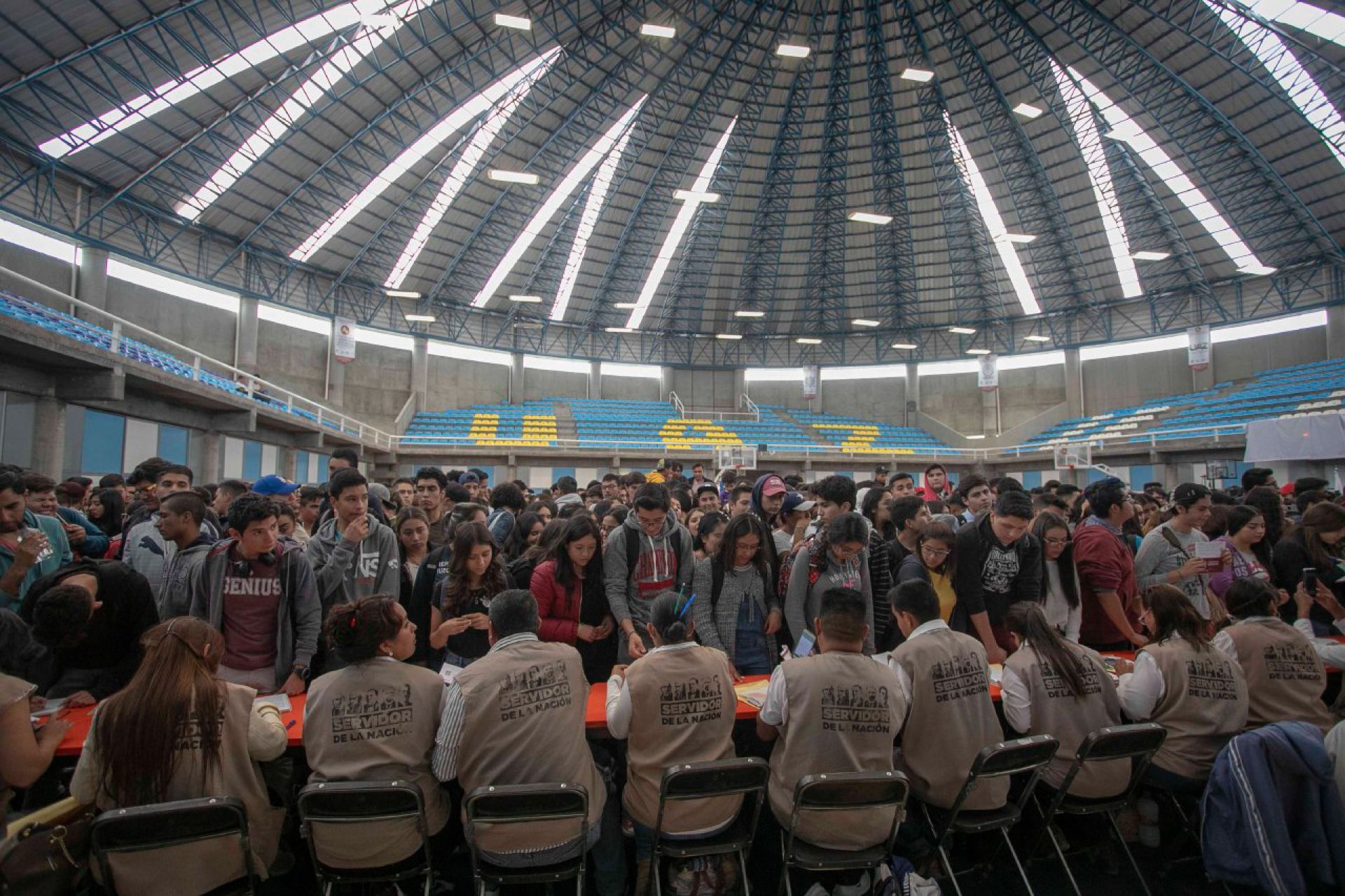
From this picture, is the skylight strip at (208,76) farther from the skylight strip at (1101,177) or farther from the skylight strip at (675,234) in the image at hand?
the skylight strip at (1101,177)

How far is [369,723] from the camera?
2.89 m

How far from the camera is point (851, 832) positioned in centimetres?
303

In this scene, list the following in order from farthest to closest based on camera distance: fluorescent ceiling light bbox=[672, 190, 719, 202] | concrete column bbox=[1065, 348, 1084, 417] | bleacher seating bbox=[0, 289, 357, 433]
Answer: concrete column bbox=[1065, 348, 1084, 417] → fluorescent ceiling light bbox=[672, 190, 719, 202] → bleacher seating bbox=[0, 289, 357, 433]

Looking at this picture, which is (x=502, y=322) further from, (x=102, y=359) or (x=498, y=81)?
→ (x=102, y=359)

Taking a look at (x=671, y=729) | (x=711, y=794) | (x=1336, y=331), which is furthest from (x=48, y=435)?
(x=1336, y=331)

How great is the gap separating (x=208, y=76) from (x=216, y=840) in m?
20.6

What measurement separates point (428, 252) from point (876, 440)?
842 inches

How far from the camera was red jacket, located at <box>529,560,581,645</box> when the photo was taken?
452cm

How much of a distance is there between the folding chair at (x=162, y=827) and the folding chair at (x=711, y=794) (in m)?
1.68

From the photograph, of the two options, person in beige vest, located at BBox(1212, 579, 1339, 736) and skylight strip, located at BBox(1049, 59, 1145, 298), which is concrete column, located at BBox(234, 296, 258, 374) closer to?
person in beige vest, located at BBox(1212, 579, 1339, 736)

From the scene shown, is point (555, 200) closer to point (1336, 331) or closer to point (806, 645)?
point (806, 645)

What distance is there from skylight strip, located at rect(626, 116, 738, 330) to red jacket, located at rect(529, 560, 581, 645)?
70.1ft

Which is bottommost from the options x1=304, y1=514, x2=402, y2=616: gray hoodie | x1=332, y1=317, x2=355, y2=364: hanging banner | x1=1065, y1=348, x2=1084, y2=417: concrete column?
x1=304, y1=514, x2=402, y2=616: gray hoodie

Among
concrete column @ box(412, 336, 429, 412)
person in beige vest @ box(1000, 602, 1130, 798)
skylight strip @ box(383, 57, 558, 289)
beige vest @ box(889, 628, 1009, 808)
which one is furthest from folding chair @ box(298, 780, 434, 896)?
concrete column @ box(412, 336, 429, 412)
